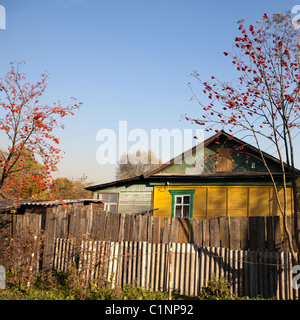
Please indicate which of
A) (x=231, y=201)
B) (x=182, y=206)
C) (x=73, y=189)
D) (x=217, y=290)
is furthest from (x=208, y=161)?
(x=73, y=189)

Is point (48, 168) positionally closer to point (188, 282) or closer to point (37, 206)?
point (37, 206)

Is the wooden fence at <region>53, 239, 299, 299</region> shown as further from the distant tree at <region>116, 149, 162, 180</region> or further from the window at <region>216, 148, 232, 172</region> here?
the distant tree at <region>116, 149, 162, 180</region>

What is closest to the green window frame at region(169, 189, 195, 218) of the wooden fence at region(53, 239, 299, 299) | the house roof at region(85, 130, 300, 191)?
the house roof at region(85, 130, 300, 191)

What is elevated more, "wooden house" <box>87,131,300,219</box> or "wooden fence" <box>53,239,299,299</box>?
"wooden house" <box>87,131,300,219</box>

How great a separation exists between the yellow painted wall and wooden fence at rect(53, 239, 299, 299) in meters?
9.62

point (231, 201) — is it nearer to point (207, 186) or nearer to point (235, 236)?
point (207, 186)

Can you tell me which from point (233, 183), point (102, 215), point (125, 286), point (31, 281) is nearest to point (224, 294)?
point (125, 286)

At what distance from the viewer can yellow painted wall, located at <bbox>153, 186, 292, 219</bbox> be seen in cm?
1797

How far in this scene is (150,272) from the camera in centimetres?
961

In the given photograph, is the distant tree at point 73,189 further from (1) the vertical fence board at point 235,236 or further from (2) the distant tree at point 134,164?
(1) the vertical fence board at point 235,236

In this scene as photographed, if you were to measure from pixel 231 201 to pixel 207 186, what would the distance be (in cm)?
160

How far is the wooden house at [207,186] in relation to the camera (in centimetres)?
1822

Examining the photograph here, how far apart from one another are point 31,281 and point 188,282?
4906 millimetres

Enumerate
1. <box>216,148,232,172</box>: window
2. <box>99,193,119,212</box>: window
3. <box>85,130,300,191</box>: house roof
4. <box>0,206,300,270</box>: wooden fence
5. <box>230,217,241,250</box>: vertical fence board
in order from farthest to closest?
<box>99,193,119,212</box>: window, <box>216,148,232,172</box>: window, <box>85,130,300,191</box>: house roof, <box>230,217,241,250</box>: vertical fence board, <box>0,206,300,270</box>: wooden fence
